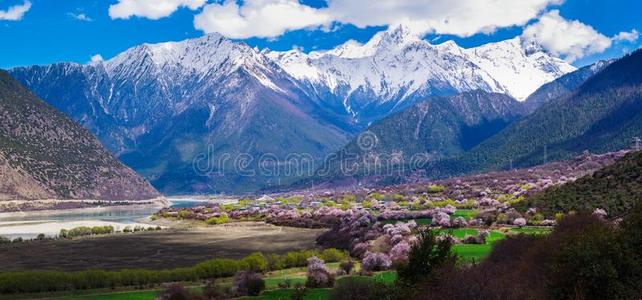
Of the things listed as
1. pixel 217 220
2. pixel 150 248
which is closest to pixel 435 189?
pixel 217 220

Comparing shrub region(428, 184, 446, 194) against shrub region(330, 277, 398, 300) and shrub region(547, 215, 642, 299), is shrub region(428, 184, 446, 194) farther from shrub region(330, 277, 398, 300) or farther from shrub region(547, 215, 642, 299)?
shrub region(547, 215, 642, 299)

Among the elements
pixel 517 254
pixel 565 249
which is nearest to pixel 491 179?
pixel 517 254

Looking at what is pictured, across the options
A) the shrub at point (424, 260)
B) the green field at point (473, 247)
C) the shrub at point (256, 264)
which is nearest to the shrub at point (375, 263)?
the green field at point (473, 247)

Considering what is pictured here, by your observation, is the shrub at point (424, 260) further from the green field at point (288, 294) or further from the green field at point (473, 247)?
the green field at point (473, 247)

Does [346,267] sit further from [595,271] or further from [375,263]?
[595,271]

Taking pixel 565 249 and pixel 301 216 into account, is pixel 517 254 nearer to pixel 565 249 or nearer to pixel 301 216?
pixel 565 249
